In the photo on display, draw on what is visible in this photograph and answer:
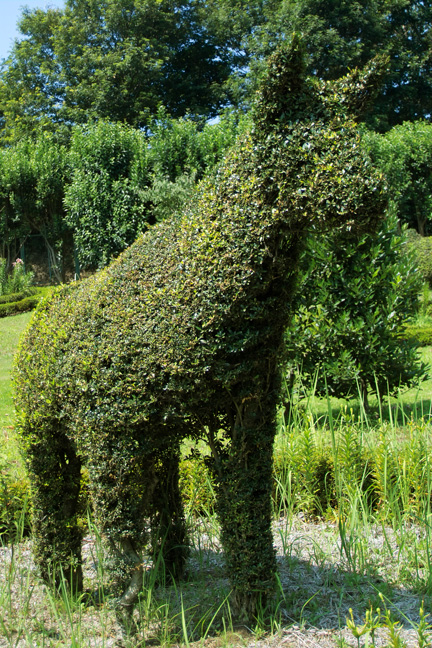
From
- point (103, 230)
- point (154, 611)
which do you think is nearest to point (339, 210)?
point (154, 611)

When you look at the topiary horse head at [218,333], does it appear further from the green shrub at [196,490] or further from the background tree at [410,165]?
the background tree at [410,165]

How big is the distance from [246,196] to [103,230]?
1534cm

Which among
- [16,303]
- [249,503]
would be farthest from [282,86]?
[16,303]

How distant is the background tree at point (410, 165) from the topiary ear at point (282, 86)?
2124cm

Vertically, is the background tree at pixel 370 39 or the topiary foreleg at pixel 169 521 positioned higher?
the background tree at pixel 370 39

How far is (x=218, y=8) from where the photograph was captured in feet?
97.5

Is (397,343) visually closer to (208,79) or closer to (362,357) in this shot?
(362,357)

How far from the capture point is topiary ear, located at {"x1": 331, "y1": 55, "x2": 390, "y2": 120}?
7.97ft

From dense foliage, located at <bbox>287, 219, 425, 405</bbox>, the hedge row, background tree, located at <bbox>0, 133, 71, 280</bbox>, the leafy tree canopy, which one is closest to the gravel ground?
dense foliage, located at <bbox>287, 219, 425, 405</bbox>

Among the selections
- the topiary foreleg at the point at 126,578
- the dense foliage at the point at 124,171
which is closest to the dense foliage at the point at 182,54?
the dense foliage at the point at 124,171

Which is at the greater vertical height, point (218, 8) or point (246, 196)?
point (218, 8)

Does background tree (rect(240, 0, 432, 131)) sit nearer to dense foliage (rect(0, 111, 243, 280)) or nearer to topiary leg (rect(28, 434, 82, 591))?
dense foliage (rect(0, 111, 243, 280))

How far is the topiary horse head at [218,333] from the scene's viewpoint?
2.42 metres

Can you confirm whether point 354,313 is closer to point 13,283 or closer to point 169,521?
point 169,521
